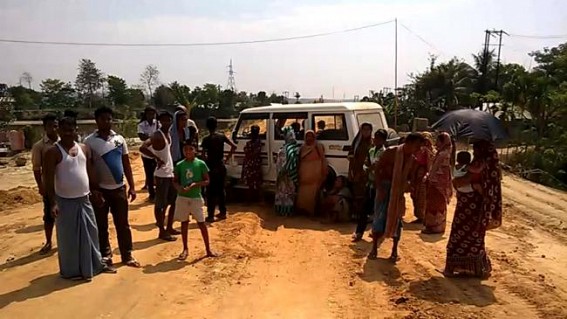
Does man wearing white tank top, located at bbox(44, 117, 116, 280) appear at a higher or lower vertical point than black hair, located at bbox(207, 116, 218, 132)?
lower

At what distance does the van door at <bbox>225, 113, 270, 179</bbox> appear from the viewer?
9.32 meters

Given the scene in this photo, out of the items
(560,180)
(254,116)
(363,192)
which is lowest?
(560,180)

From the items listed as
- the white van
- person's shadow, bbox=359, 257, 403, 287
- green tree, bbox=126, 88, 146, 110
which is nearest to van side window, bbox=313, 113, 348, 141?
the white van

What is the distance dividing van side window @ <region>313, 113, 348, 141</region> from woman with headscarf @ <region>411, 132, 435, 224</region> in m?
1.29

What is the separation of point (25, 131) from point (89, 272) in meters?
22.7

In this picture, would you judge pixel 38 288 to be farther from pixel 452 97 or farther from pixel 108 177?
pixel 452 97

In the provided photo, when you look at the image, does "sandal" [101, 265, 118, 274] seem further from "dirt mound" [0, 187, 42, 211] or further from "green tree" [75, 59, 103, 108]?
"green tree" [75, 59, 103, 108]

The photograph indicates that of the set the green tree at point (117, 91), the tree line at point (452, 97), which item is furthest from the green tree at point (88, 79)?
the green tree at point (117, 91)

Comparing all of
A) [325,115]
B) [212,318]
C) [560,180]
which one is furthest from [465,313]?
[560,180]

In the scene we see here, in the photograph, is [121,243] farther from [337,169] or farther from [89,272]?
[337,169]

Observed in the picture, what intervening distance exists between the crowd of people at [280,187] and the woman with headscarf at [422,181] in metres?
0.02

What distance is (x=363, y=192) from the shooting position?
782 cm

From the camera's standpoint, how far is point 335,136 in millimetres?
8562

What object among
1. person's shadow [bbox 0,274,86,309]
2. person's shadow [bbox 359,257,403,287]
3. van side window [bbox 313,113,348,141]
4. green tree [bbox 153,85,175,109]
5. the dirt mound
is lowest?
the dirt mound
